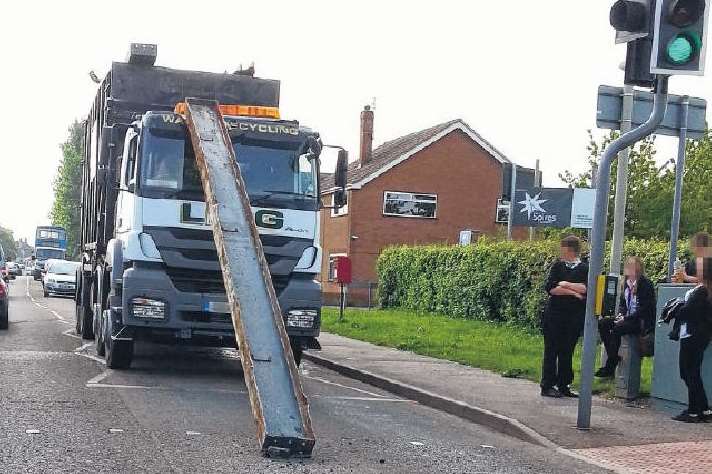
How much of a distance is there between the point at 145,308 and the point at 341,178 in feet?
10.5

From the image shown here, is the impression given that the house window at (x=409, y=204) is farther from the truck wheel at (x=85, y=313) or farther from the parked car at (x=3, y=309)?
the truck wheel at (x=85, y=313)

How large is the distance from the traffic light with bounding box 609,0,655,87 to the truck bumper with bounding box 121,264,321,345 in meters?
4.86

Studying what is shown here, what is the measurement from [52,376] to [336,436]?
4.57 m

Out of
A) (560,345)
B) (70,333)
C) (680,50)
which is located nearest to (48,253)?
(70,333)

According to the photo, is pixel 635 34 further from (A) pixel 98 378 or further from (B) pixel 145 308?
(A) pixel 98 378

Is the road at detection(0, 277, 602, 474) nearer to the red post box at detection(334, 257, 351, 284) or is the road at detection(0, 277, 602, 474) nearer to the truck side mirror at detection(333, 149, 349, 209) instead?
the truck side mirror at detection(333, 149, 349, 209)

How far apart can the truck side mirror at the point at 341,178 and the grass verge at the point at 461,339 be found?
10.4 ft

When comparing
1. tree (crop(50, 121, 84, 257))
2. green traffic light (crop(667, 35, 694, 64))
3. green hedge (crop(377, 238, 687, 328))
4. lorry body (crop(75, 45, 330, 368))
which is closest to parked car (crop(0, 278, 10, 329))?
lorry body (crop(75, 45, 330, 368))

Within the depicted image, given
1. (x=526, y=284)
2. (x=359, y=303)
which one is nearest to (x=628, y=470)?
(x=526, y=284)

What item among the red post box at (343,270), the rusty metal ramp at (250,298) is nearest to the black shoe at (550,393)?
the rusty metal ramp at (250,298)

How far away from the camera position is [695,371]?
9.94m

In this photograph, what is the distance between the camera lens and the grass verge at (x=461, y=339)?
14.0 m

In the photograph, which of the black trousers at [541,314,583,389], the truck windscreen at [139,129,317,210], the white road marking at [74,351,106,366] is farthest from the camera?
the white road marking at [74,351,106,366]

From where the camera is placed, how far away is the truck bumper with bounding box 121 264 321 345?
11.6 metres
